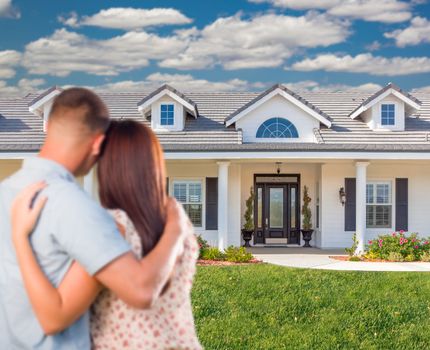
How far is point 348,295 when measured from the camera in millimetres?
10766

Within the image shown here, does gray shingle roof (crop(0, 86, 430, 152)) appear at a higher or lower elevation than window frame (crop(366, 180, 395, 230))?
higher

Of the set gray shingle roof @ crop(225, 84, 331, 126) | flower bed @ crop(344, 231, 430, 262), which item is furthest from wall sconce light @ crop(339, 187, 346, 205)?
flower bed @ crop(344, 231, 430, 262)

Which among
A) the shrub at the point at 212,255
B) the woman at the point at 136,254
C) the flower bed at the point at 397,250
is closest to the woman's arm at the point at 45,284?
the woman at the point at 136,254

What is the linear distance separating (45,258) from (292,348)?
633 centimetres

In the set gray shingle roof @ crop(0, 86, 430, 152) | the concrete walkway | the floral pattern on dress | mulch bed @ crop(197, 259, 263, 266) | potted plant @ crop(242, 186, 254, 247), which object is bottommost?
the concrete walkway

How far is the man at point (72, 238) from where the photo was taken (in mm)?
2094

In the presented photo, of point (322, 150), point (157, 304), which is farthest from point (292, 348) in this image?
point (322, 150)

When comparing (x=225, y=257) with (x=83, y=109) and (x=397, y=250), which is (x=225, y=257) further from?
(x=83, y=109)

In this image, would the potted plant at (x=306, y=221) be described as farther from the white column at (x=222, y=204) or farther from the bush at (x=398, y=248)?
the bush at (x=398, y=248)

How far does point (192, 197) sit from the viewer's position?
19.7m

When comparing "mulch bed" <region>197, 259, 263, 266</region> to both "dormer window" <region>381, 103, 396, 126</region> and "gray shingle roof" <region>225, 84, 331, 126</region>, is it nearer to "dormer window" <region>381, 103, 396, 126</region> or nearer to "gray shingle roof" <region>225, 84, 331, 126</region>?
"gray shingle roof" <region>225, 84, 331, 126</region>

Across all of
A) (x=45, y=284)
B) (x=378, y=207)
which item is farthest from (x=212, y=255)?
(x=45, y=284)

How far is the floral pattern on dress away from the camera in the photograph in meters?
2.26

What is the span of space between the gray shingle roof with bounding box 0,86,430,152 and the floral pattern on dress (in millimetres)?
15278
